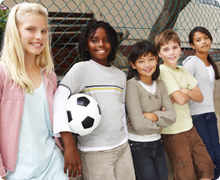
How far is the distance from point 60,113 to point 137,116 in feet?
2.09

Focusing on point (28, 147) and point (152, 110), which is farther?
point (152, 110)

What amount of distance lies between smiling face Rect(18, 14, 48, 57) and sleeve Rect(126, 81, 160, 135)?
0.80 meters

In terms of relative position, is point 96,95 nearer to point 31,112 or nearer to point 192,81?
point 31,112

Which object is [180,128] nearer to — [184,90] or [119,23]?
[184,90]

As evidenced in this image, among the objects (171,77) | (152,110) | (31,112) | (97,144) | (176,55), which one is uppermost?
(176,55)

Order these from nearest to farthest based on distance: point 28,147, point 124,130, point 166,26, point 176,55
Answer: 1. point 28,147
2. point 124,130
3. point 176,55
4. point 166,26

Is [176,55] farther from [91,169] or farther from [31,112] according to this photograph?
[31,112]

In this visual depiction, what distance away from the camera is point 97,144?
1.62 metres

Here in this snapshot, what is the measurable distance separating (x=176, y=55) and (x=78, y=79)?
3.44 ft

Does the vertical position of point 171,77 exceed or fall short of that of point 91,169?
it exceeds it

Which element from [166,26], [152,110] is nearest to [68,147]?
[152,110]

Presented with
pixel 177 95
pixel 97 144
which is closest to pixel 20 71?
Answer: pixel 97 144

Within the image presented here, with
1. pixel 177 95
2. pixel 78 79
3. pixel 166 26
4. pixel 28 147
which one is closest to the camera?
pixel 28 147

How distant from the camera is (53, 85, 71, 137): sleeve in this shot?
1.41m
